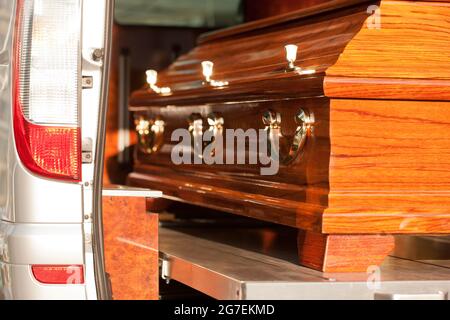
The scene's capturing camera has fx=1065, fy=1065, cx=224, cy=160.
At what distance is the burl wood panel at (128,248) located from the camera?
2.67 metres

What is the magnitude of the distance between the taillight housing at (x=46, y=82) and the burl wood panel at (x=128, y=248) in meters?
0.31

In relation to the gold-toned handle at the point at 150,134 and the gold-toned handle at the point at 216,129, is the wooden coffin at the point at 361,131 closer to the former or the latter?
the gold-toned handle at the point at 216,129

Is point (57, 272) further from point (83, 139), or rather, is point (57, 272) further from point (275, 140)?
point (275, 140)

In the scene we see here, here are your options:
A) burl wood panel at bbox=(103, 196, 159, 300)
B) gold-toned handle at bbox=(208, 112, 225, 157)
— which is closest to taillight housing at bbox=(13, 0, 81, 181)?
burl wood panel at bbox=(103, 196, 159, 300)

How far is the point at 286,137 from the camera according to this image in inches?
113

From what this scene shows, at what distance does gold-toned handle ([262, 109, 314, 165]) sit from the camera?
8.99 feet

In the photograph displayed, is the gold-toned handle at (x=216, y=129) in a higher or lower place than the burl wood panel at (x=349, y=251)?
higher

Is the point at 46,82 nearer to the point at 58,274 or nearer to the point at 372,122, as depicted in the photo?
the point at 58,274

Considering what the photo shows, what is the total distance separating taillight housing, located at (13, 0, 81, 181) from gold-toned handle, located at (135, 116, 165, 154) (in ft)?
4.74

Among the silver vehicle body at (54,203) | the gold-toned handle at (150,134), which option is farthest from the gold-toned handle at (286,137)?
the gold-toned handle at (150,134)

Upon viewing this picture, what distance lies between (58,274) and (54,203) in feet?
0.51

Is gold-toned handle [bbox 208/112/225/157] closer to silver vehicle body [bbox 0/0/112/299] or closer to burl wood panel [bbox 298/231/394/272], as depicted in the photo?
burl wood panel [bbox 298/231/394/272]
